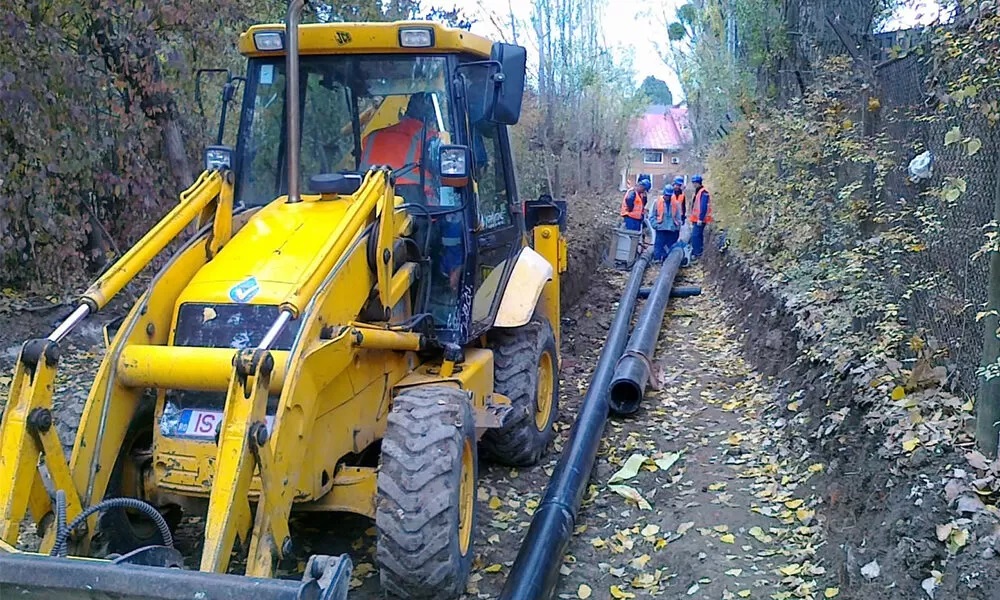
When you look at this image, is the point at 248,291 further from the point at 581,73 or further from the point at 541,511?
the point at 581,73

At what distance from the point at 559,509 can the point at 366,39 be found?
10.0ft

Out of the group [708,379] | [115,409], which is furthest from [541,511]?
[708,379]

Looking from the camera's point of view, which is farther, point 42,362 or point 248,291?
point 248,291

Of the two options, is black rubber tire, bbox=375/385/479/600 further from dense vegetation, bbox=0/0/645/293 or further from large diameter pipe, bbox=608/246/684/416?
dense vegetation, bbox=0/0/645/293

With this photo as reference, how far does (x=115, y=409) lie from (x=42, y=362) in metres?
0.45

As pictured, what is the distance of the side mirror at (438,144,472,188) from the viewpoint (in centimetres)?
494

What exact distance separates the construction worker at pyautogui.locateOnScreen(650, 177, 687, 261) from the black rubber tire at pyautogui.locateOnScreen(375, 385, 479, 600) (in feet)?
40.2

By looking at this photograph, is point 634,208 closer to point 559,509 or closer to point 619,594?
point 559,509

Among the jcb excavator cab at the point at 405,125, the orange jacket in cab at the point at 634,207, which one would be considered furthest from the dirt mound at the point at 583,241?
the jcb excavator cab at the point at 405,125

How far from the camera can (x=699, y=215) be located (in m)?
16.7

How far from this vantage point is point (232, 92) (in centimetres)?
556

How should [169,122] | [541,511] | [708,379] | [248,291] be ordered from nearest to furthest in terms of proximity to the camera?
1. [248,291]
2. [541,511]
3. [708,379]
4. [169,122]

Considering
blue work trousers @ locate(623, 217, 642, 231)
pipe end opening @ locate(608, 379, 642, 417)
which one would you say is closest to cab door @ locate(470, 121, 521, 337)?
pipe end opening @ locate(608, 379, 642, 417)

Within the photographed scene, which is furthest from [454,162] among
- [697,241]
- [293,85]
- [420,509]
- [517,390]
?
[697,241]
